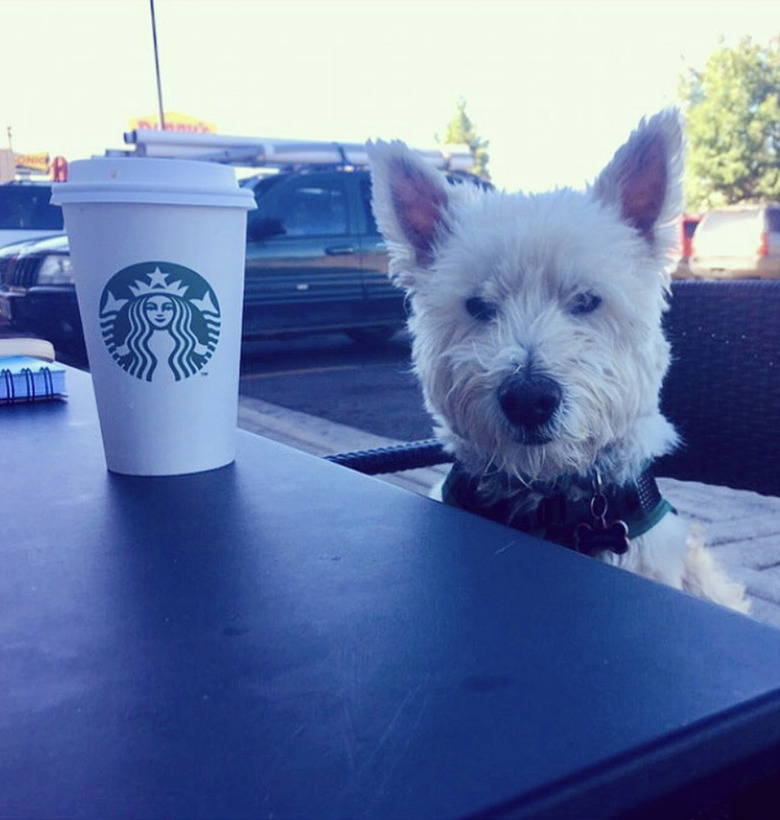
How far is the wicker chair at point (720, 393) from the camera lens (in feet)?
6.66

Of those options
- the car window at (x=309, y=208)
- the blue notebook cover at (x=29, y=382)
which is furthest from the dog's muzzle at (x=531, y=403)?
the car window at (x=309, y=208)

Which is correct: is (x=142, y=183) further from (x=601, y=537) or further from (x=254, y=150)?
(x=254, y=150)

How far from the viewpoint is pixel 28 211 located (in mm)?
A: 11984

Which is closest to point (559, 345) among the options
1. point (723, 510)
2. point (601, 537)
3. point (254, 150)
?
point (601, 537)

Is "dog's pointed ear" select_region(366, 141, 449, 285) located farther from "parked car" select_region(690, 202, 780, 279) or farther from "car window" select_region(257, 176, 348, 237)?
"parked car" select_region(690, 202, 780, 279)

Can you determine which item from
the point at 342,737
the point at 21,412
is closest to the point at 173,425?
the point at 21,412

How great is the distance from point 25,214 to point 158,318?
39.0 ft

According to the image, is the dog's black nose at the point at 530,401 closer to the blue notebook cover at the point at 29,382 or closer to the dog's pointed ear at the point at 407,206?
the dog's pointed ear at the point at 407,206

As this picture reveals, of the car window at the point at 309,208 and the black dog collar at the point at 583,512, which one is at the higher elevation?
the car window at the point at 309,208

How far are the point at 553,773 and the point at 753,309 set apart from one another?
5.75 feet

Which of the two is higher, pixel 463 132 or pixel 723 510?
pixel 463 132

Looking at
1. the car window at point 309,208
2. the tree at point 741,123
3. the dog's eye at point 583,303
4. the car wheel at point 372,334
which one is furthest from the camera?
the tree at point 741,123

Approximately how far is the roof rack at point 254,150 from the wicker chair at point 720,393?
9323mm

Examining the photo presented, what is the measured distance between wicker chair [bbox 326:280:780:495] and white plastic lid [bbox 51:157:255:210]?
0.83 metres
